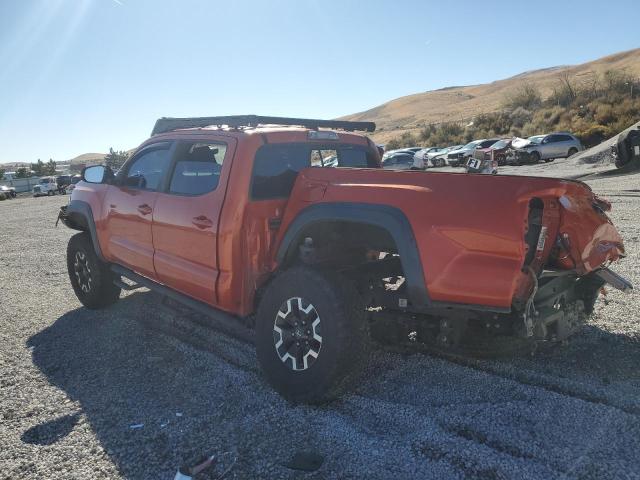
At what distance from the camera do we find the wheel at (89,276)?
586 cm


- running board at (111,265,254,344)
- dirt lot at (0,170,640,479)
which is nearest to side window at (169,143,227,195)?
running board at (111,265,254,344)

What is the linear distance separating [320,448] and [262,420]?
0.51 m

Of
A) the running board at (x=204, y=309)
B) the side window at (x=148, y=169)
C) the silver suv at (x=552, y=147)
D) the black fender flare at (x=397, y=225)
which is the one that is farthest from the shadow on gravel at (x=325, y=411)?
the silver suv at (x=552, y=147)

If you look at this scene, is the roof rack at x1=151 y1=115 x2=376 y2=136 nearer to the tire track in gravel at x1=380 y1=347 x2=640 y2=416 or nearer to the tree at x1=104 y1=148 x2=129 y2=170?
the tire track in gravel at x1=380 y1=347 x2=640 y2=416

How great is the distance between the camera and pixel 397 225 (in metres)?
3.12

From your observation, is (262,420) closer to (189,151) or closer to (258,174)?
(258,174)

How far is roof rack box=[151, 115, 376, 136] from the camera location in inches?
167

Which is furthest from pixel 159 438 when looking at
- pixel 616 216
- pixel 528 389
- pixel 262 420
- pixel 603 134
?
pixel 603 134

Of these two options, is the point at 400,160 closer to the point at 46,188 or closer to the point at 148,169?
the point at 148,169

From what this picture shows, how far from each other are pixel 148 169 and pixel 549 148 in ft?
92.8

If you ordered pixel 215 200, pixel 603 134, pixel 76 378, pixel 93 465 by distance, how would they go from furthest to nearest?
pixel 603 134
pixel 76 378
pixel 215 200
pixel 93 465

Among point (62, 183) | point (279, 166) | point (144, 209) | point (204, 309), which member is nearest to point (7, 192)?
point (62, 183)

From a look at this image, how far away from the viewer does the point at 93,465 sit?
3.03 m

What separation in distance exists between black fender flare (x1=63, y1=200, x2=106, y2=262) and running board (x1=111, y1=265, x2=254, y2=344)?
14.3 inches
